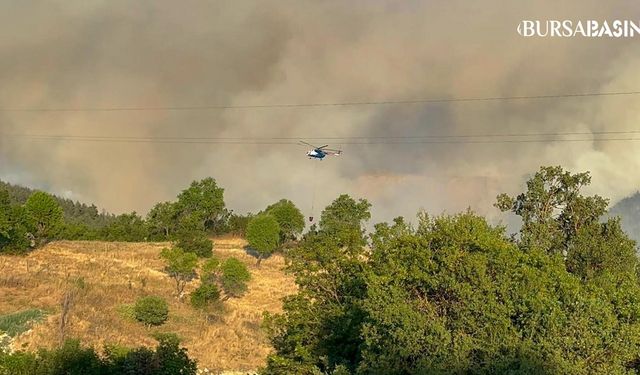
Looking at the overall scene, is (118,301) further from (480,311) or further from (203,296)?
(480,311)

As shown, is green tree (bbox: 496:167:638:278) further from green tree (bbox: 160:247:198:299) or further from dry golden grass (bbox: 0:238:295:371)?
green tree (bbox: 160:247:198:299)

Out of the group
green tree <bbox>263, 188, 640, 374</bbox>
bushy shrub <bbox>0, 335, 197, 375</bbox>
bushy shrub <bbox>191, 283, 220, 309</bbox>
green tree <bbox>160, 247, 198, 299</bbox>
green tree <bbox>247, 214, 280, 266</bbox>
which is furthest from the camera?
green tree <bbox>247, 214, 280, 266</bbox>

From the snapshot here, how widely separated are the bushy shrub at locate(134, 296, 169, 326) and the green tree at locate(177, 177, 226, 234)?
7016 cm

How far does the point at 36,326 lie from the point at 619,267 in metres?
49.1

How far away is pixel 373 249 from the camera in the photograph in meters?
30.0

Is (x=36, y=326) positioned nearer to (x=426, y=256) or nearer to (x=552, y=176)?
(x=426, y=256)

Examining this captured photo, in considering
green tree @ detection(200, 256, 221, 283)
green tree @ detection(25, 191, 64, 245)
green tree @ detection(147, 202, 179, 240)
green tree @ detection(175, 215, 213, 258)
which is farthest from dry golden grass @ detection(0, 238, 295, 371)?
green tree @ detection(147, 202, 179, 240)

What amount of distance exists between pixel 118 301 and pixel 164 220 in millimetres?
70704

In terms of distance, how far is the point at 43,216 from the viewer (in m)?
86.8

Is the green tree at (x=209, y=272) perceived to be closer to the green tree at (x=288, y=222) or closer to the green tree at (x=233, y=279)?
the green tree at (x=233, y=279)

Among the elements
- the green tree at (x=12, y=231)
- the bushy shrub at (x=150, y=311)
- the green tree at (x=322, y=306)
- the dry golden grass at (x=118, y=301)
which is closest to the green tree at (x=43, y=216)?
the dry golden grass at (x=118, y=301)

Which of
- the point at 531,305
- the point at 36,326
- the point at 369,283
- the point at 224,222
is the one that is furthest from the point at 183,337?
the point at 224,222

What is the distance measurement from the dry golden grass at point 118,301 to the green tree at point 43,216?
260 centimetres

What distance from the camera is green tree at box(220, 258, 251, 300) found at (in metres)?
78.1
